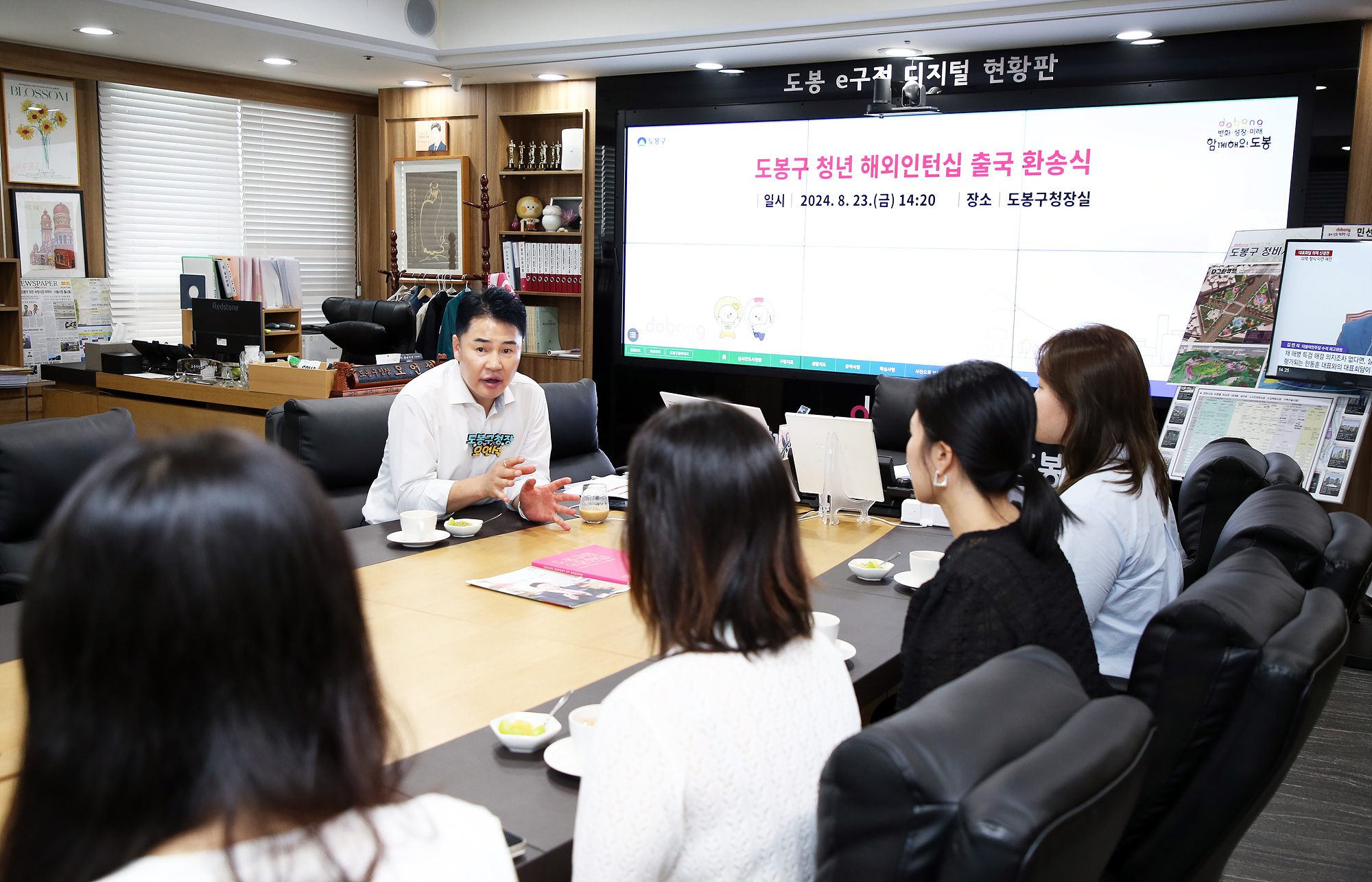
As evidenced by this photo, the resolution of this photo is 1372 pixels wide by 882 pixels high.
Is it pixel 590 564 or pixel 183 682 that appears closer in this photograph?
pixel 183 682

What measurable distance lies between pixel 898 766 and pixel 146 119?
7.60 metres

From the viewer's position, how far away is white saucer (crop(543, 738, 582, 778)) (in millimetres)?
1362

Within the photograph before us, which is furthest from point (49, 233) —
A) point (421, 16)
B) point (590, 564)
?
point (590, 564)

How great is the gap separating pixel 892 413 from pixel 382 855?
4.82 meters

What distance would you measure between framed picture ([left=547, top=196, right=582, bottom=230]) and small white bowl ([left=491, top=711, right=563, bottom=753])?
5571mm

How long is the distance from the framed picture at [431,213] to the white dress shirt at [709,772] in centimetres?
645

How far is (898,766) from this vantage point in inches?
34.3

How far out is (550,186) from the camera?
6914mm

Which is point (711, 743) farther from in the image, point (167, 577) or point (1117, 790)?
point (167, 577)

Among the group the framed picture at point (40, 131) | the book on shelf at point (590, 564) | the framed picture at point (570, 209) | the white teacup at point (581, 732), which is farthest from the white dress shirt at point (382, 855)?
the framed picture at point (40, 131)

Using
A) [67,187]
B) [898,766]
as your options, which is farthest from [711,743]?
[67,187]

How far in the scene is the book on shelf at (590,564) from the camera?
2379 mm

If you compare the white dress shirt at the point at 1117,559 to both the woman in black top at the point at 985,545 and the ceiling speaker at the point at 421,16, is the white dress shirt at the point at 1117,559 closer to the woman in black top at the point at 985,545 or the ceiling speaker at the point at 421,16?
Answer: the woman in black top at the point at 985,545

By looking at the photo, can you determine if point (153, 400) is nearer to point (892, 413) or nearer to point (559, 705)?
point (892, 413)
